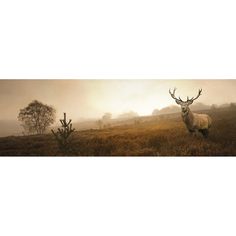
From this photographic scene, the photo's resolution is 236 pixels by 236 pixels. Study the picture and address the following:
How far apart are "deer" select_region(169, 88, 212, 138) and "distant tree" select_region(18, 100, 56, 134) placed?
4.02 ft

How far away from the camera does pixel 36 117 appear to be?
13.1 ft

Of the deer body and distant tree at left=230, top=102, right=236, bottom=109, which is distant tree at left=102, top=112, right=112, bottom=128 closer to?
the deer body

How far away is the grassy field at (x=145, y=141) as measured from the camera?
154 inches

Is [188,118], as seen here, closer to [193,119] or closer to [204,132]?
[193,119]

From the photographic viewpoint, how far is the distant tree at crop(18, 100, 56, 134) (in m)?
3.98

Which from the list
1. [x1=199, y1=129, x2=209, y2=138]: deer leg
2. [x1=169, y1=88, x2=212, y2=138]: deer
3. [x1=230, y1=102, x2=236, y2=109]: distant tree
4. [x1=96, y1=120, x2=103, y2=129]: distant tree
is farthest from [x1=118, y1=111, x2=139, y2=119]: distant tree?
[x1=230, y1=102, x2=236, y2=109]: distant tree

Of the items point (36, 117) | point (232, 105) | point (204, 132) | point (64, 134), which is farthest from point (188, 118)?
point (36, 117)

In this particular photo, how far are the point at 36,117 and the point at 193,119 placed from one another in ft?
5.12

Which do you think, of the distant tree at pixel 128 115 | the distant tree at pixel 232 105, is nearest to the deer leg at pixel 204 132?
the distant tree at pixel 232 105

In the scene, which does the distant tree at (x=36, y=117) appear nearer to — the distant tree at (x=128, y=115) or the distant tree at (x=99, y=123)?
the distant tree at (x=99, y=123)

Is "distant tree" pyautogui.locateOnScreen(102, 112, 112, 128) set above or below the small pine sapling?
above
